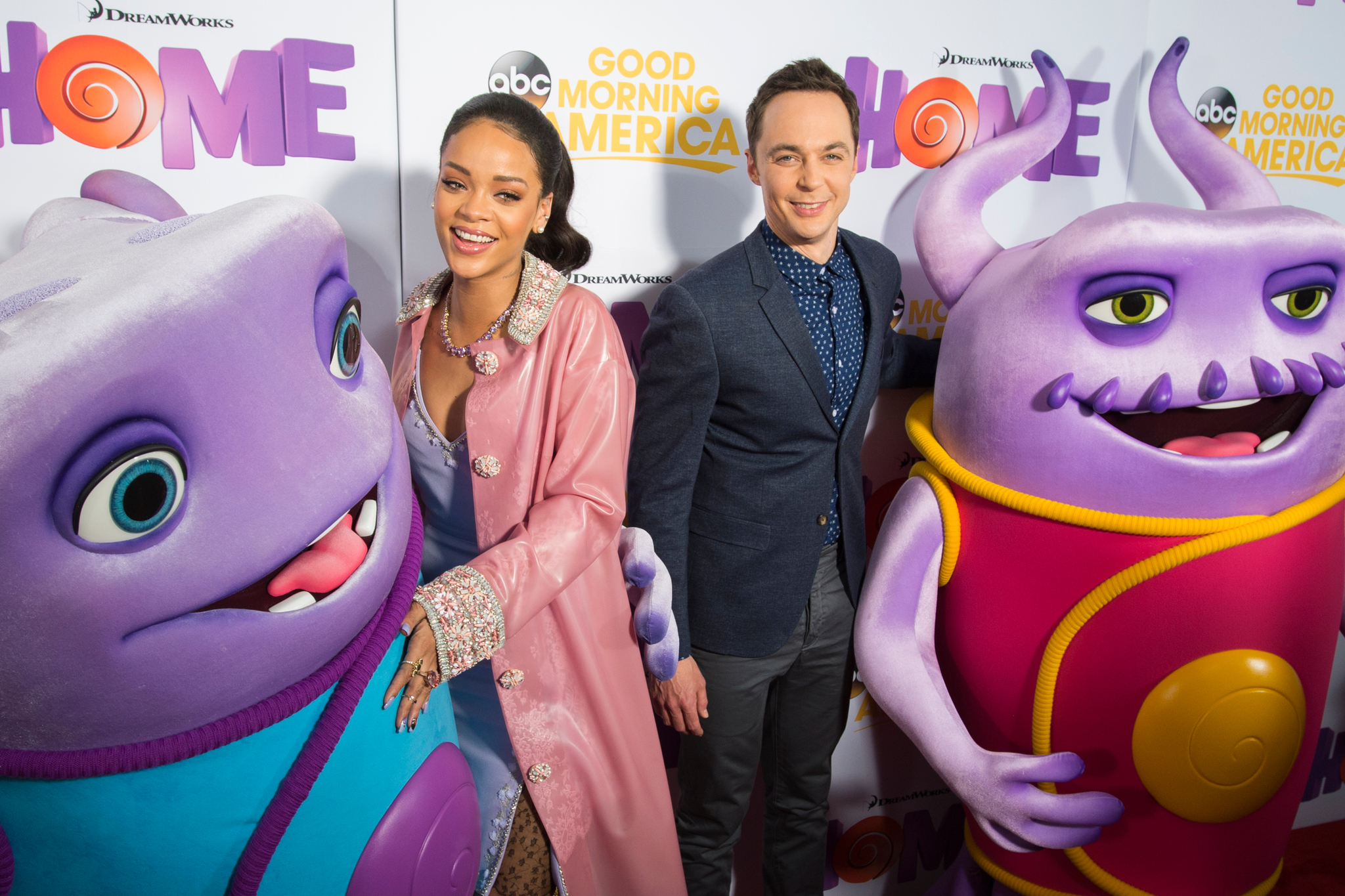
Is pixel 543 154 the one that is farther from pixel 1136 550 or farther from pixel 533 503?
pixel 1136 550

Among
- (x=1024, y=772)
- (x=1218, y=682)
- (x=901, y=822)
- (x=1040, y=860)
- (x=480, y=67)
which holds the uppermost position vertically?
(x=480, y=67)

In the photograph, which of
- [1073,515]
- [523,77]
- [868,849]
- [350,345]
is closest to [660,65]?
[523,77]

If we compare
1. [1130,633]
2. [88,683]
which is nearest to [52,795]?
[88,683]

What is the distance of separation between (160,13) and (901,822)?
2.48m

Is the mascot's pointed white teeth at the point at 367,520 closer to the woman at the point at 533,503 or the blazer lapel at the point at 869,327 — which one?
the woman at the point at 533,503

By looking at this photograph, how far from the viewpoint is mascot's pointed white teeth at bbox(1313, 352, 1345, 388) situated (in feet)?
4.70

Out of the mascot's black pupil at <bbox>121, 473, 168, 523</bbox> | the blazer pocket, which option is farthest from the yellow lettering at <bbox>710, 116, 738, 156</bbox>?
the mascot's black pupil at <bbox>121, 473, 168, 523</bbox>

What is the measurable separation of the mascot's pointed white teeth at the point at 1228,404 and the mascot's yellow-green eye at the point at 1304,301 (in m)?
0.15

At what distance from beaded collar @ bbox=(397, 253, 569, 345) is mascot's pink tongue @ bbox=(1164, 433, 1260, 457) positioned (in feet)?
3.36

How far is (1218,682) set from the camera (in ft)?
4.85

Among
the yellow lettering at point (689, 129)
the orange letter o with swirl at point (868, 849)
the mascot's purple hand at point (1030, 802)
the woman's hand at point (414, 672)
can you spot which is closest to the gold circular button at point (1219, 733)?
the mascot's purple hand at point (1030, 802)

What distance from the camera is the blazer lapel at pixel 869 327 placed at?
6.00ft

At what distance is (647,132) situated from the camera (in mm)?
1937

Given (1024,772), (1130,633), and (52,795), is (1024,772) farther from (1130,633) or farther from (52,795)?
(52,795)
